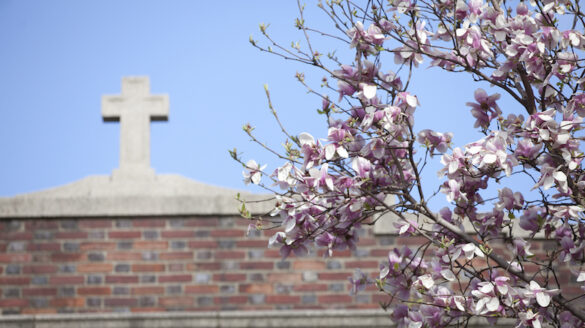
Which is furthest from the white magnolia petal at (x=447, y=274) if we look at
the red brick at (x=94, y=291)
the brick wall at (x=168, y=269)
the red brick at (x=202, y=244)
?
the red brick at (x=94, y=291)

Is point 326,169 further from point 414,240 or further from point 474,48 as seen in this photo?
point 414,240

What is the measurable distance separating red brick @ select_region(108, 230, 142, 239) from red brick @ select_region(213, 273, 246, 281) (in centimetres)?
75

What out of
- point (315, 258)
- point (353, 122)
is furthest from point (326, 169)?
point (315, 258)

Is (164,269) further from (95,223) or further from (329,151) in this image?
(329,151)

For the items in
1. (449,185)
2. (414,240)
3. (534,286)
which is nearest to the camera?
(534,286)

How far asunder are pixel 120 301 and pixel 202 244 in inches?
32.1

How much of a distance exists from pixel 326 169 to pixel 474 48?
0.87 meters

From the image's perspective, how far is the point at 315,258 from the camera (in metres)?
6.75

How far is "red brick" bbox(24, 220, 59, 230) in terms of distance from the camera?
6.89 metres

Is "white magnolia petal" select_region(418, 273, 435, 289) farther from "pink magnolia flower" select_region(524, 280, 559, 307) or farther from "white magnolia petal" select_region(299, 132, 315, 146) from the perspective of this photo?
"white magnolia petal" select_region(299, 132, 315, 146)

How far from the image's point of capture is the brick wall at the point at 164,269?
6707 millimetres

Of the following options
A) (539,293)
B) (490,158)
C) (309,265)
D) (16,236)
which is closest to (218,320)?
(309,265)

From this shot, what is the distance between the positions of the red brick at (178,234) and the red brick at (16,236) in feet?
3.74

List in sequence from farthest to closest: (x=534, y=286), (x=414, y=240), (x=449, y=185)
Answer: (x=414, y=240)
(x=449, y=185)
(x=534, y=286)
